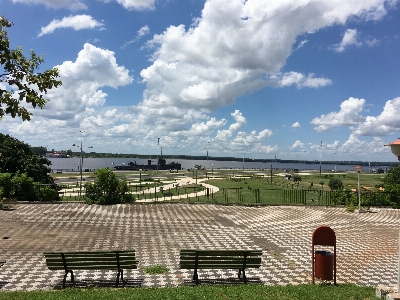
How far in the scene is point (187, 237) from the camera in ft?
38.0

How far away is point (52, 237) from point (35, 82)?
707 cm

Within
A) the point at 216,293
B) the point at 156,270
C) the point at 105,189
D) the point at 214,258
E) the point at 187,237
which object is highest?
the point at 105,189

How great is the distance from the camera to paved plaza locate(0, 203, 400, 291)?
751 cm

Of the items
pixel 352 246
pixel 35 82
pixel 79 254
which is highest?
pixel 35 82

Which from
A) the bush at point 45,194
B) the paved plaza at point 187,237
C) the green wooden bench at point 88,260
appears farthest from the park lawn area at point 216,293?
the bush at point 45,194

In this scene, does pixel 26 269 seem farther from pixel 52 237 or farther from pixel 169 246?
pixel 169 246

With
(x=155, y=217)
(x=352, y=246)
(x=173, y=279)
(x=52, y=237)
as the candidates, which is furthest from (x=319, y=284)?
(x=155, y=217)

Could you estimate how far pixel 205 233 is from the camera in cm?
1227

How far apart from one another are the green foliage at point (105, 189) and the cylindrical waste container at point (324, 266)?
528 inches

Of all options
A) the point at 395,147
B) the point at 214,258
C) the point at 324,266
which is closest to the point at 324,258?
the point at 324,266

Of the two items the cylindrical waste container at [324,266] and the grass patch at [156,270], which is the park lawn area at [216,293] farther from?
the grass patch at [156,270]

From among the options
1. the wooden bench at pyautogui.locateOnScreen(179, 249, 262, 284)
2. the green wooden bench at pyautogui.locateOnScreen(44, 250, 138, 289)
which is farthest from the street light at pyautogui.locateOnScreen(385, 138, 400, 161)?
the green wooden bench at pyautogui.locateOnScreen(44, 250, 138, 289)

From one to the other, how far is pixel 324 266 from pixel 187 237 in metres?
5.73

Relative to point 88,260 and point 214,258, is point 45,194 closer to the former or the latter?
point 88,260
